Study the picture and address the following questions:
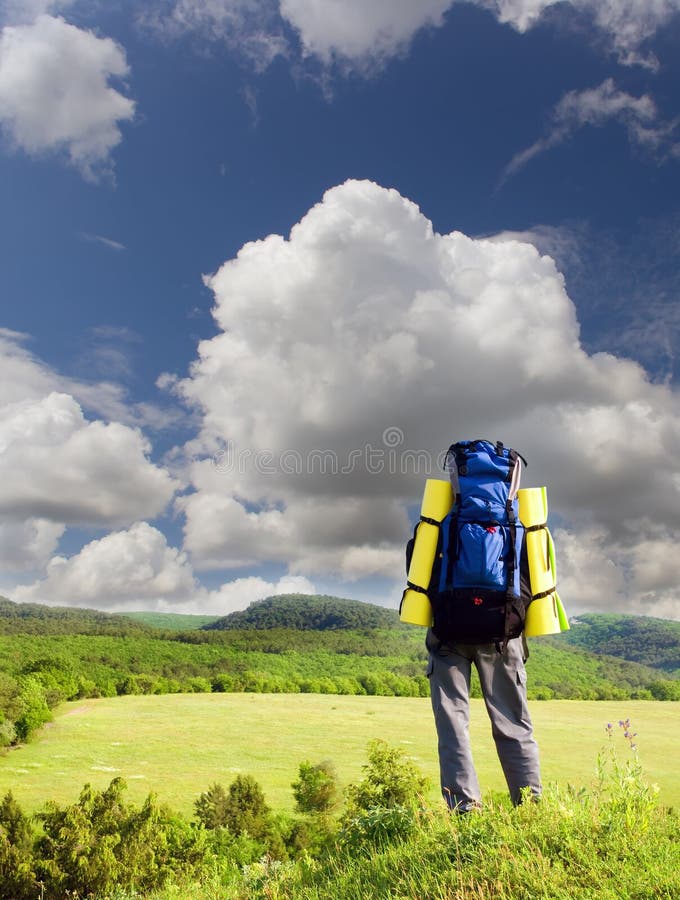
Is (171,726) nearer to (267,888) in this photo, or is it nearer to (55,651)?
(55,651)

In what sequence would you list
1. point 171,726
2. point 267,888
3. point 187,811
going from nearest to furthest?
point 267,888 < point 187,811 < point 171,726

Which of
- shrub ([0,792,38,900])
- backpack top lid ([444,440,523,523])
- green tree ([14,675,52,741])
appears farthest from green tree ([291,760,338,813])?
backpack top lid ([444,440,523,523])

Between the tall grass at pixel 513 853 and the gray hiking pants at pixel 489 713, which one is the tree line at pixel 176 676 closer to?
the tall grass at pixel 513 853

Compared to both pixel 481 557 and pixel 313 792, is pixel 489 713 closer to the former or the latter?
pixel 481 557

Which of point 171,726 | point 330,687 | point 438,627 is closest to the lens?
point 438,627

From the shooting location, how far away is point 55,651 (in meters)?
158

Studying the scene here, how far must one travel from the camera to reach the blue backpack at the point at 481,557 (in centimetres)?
548

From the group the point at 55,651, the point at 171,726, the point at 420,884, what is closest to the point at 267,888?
the point at 420,884

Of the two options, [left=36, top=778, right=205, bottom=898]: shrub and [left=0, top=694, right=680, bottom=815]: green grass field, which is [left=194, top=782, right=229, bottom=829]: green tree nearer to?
[left=0, top=694, right=680, bottom=815]: green grass field

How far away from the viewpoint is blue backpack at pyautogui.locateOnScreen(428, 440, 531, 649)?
548 cm

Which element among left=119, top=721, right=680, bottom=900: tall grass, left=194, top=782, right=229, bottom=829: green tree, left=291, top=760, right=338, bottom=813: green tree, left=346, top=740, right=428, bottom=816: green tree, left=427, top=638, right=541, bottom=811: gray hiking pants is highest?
left=427, top=638, right=541, bottom=811: gray hiking pants

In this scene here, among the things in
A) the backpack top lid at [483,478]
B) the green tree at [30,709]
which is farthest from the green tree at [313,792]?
the backpack top lid at [483,478]

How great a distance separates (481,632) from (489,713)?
74cm

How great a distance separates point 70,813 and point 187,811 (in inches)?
1620
